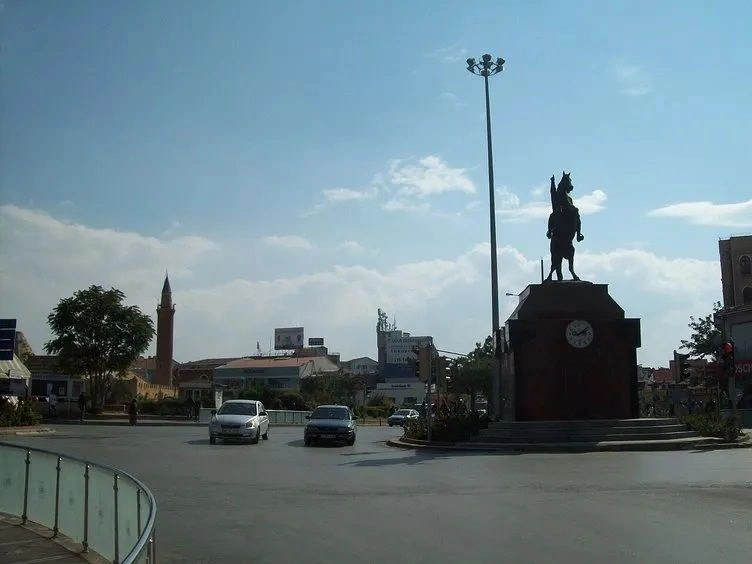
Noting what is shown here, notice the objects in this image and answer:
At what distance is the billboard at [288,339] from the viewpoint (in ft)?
423

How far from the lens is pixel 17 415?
3591 cm

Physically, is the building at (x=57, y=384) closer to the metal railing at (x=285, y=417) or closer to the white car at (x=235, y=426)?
the metal railing at (x=285, y=417)

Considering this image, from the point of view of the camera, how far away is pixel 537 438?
25547mm

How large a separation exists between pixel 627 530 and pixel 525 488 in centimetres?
441

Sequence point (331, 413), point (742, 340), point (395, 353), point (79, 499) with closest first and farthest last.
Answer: point (79, 499) < point (331, 413) < point (742, 340) < point (395, 353)

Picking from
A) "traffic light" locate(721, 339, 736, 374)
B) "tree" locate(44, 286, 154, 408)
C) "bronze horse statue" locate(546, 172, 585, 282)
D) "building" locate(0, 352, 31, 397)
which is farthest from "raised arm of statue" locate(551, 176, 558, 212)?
"tree" locate(44, 286, 154, 408)

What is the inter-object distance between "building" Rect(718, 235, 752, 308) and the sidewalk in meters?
72.5

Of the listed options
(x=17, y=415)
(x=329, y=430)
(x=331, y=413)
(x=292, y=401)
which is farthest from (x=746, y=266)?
(x=17, y=415)

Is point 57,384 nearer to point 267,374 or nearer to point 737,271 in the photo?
point 267,374

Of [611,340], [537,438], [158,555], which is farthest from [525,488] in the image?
[611,340]

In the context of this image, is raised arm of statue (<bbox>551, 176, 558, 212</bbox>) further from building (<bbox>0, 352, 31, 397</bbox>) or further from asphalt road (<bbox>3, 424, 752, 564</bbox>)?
building (<bbox>0, 352, 31, 397</bbox>)

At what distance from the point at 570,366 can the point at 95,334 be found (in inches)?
1644

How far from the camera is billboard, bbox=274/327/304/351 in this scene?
12900cm

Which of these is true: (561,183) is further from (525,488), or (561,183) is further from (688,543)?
(688,543)
